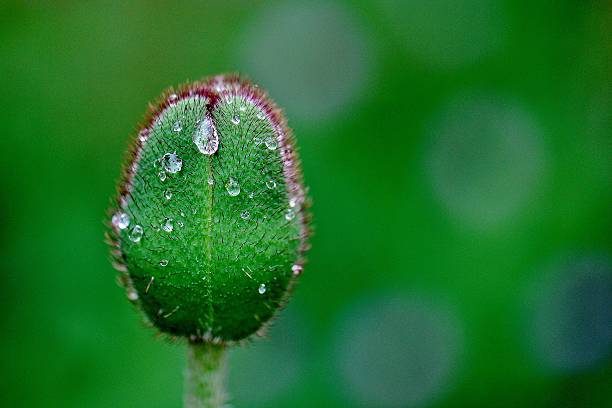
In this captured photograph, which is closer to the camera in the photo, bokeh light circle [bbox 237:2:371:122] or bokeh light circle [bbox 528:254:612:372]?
bokeh light circle [bbox 528:254:612:372]

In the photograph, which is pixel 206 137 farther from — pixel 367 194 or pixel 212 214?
pixel 367 194

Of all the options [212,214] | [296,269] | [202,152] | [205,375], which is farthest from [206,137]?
[205,375]

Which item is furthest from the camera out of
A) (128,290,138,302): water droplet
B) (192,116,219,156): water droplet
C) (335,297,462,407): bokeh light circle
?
(335,297,462,407): bokeh light circle

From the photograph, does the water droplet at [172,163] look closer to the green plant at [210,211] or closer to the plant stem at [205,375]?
the green plant at [210,211]

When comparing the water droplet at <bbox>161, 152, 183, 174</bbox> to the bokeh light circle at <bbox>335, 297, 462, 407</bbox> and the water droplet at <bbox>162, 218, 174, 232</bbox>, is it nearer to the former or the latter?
the water droplet at <bbox>162, 218, 174, 232</bbox>

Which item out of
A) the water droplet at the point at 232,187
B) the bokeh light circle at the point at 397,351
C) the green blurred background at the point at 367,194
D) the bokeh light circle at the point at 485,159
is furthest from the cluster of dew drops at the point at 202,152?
the bokeh light circle at the point at 485,159

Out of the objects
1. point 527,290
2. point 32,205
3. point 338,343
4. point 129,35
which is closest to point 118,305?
point 32,205

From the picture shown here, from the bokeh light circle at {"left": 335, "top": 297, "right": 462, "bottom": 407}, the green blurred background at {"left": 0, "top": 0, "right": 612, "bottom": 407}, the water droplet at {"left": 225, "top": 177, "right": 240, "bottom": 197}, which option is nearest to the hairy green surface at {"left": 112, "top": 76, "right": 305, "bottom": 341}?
the water droplet at {"left": 225, "top": 177, "right": 240, "bottom": 197}
